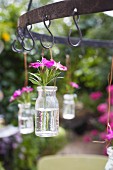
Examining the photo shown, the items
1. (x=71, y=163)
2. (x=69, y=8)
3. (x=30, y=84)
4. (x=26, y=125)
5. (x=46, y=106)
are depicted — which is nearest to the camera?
(x=69, y=8)

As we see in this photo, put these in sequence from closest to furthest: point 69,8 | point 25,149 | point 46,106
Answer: point 69,8
point 46,106
point 25,149

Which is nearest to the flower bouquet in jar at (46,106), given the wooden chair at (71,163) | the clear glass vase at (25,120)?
the clear glass vase at (25,120)

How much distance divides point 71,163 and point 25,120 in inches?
31.6

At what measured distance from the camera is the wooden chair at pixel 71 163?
183 centimetres

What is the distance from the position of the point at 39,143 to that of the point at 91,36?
1.46 meters

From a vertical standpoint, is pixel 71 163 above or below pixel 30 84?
below

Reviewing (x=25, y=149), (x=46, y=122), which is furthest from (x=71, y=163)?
(x=46, y=122)

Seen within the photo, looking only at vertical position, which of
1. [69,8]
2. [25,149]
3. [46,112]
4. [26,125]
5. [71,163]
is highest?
[69,8]

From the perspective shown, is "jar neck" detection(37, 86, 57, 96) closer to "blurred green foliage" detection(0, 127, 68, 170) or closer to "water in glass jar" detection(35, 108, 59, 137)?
"water in glass jar" detection(35, 108, 59, 137)

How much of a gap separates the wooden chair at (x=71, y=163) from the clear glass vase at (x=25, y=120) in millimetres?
706

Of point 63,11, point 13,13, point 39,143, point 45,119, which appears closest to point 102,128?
point 39,143

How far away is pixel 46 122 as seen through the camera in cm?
76

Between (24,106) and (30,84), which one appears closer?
(24,106)

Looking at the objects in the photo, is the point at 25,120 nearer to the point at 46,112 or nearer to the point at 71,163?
the point at 46,112
